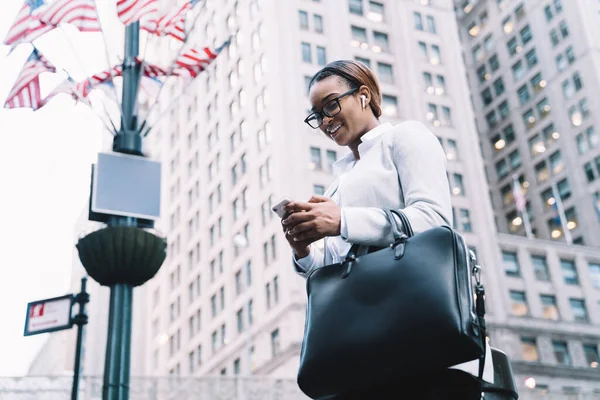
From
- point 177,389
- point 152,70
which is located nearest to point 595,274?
point 177,389

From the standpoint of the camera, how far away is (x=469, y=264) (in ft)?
8.45

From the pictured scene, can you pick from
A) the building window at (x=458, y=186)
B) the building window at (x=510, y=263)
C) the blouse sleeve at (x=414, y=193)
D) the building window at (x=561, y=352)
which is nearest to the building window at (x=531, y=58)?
the building window at (x=458, y=186)

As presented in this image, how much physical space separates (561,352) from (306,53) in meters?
30.0

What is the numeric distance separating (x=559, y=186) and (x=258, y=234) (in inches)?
1315

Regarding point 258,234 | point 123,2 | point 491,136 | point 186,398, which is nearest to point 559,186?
point 491,136

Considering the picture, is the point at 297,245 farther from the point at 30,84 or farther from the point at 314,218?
the point at 30,84

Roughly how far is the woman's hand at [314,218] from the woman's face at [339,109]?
1.79 feet

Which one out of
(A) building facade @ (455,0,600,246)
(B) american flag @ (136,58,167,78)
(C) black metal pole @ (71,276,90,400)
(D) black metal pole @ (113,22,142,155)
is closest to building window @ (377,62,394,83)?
(A) building facade @ (455,0,600,246)

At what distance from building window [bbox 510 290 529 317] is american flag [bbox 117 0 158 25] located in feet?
174

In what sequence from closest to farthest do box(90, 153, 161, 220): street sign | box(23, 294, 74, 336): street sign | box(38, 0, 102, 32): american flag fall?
box(90, 153, 161, 220): street sign < box(23, 294, 74, 336): street sign < box(38, 0, 102, 32): american flag

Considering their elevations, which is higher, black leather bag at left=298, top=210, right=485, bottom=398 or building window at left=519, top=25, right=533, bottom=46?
building window at left=519, top=25, right=533, bottom=46

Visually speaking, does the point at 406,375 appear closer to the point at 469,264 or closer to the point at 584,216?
the point at 469,264

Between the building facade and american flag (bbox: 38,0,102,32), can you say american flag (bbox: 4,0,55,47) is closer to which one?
american flag (bbox: 38,0,102,32)

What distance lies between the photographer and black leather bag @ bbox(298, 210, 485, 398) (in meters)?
2.42
